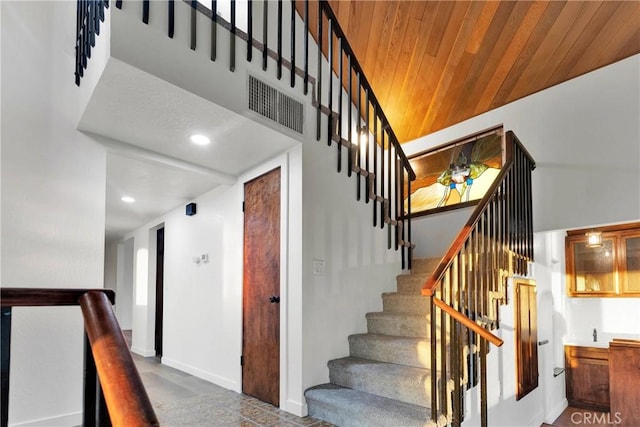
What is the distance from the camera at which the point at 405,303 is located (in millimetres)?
3838

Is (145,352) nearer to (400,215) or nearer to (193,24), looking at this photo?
(400,215)

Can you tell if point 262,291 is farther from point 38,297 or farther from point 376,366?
point 38,297

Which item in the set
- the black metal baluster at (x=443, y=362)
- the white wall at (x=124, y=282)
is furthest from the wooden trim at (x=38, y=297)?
the white wall at (x=124, y=282)

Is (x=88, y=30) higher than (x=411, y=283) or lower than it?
higher

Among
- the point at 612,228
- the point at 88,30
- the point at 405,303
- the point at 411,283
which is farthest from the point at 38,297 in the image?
the point at 612,228

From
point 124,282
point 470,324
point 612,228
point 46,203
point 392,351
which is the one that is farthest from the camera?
point 124,282

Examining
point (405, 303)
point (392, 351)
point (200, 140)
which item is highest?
point (200, 140)

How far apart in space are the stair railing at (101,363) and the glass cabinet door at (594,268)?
18.6 ft

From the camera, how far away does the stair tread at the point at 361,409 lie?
2580mm

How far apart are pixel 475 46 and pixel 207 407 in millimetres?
4336

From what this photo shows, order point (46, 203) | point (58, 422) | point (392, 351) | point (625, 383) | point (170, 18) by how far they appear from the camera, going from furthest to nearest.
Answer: point (625, 383) → point (392, 351) → point (46, 203) → point (58, 422) → point (170, 18)

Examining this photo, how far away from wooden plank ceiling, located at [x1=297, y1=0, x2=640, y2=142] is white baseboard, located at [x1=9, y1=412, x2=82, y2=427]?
425cm

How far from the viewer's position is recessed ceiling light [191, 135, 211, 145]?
3.37 meters

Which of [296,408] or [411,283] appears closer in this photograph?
[296,408]
